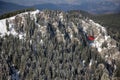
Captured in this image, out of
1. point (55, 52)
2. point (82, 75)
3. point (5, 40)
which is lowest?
point (82, 75)

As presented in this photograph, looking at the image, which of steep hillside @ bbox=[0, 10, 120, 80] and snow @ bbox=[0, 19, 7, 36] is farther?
snow @ bbox=[0, 19, 7, 36]

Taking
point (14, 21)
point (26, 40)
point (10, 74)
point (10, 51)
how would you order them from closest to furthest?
point (10, 74) < point (10, 51) < point (26, 40) < point (14, 21)

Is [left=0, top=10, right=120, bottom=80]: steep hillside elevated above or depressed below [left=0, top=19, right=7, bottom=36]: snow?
below

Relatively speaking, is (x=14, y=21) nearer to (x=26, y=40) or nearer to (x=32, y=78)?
(x=26, y=40)

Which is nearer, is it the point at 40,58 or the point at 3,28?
the point at 40,58

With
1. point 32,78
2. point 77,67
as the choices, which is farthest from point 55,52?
point 32,78

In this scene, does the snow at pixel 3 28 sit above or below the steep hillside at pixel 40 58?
above

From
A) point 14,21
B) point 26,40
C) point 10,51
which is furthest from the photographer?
point 14,21

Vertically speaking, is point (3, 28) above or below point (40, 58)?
above

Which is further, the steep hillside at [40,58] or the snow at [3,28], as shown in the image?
the snow at [3,28]

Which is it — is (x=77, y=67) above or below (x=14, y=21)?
below

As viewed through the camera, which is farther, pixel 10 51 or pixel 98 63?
pixel 98 63
